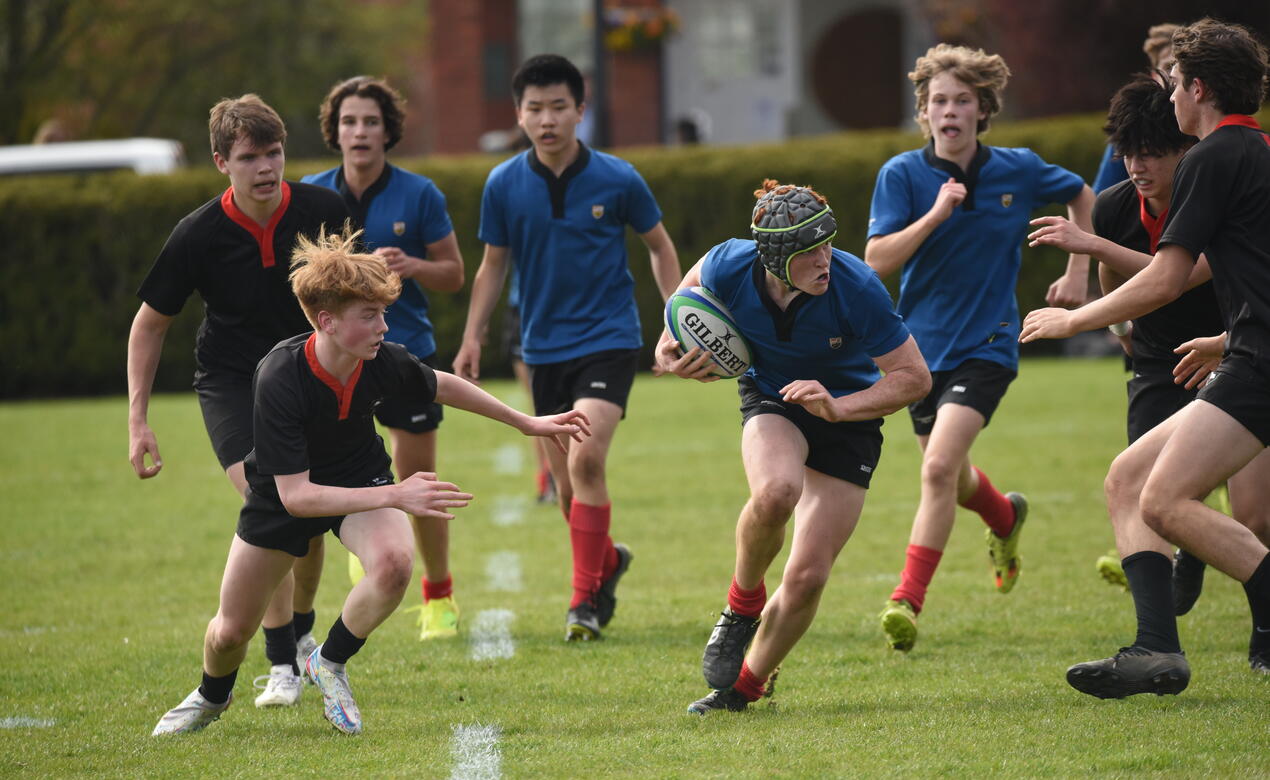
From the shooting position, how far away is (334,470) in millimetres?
5035

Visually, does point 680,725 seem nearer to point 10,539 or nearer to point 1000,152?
point 1000,152

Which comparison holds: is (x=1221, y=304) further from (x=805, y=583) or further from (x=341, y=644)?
(x=341, y=644)

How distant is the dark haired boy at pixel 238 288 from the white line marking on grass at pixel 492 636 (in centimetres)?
84

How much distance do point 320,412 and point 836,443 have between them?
1.71 meters

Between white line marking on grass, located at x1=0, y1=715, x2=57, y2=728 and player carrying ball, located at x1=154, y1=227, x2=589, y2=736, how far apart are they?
1.59 feet

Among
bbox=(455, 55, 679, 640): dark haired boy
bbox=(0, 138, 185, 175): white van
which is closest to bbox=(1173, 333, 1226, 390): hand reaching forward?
bbox=(455, 55, 679, 640): dark haired boy

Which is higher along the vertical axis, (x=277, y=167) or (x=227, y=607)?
(x=277, y=167)

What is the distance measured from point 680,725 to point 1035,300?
43.7 feet

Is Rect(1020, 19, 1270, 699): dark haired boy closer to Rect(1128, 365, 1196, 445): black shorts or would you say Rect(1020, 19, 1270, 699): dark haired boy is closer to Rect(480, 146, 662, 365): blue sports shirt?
Rect(1128, 365, 1196, 445): black shorts

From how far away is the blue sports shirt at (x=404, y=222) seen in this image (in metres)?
6.84

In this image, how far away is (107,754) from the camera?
4.87m

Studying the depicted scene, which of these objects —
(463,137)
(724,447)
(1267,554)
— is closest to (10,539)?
(724,447)

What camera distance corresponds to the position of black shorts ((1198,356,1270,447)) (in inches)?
184

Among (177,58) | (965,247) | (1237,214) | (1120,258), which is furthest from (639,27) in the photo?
(1237,214)
